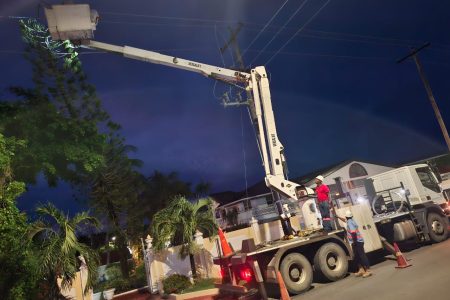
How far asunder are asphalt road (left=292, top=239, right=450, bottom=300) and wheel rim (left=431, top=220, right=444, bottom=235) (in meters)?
2.01

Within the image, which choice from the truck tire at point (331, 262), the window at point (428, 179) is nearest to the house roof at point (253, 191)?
the window at point (428, 179)

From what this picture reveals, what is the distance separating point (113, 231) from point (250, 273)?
1418cm

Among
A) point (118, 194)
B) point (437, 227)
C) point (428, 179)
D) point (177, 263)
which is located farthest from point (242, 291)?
point (118, 194)

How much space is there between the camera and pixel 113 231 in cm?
2089

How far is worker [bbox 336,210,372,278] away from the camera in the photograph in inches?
386

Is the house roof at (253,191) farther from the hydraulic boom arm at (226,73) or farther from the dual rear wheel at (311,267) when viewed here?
the dual rear wheel at (311,267)

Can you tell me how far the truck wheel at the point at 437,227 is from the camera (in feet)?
41.8

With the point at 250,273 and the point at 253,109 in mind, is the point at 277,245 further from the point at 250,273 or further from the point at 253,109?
the point at 253,109

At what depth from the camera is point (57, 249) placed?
11281 mm

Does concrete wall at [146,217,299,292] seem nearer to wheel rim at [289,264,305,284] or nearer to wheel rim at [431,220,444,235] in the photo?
wheel rim at [289,264,305,284]

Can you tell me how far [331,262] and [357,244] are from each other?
0.93 meters

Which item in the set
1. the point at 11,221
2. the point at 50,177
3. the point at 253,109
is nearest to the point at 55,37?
the point at 11,221

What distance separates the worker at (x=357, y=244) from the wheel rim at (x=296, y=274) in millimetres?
1790

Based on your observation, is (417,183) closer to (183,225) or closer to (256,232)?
(256,232)
